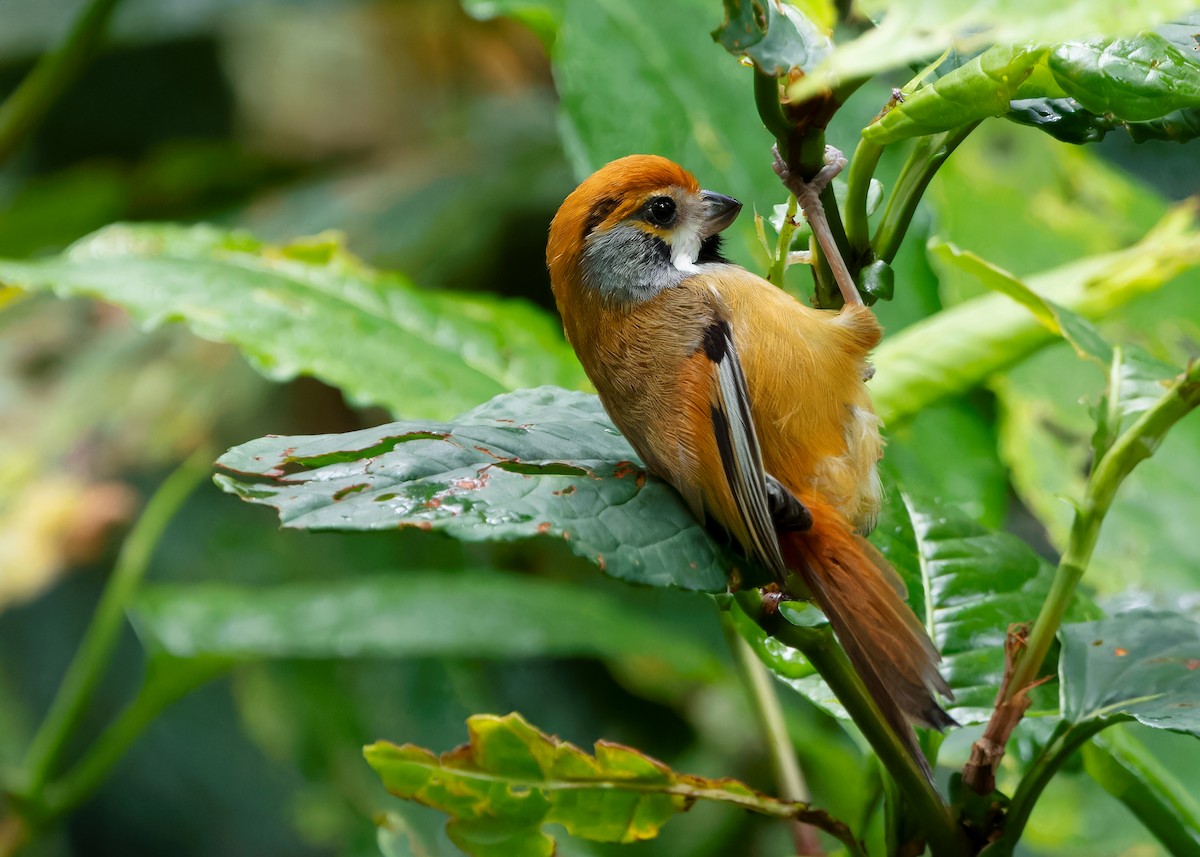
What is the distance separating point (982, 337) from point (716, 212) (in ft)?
1.74

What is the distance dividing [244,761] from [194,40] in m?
2.96

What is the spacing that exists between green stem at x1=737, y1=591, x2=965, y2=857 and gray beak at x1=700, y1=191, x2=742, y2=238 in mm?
682

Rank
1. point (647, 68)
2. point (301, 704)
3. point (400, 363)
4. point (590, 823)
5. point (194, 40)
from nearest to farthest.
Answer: point (590, 823)
point (400, 363)
point (647, 68)
point (301, 704)
point (194, 40)

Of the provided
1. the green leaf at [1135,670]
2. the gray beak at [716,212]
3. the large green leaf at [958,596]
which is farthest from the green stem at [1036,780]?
the gray beak at [716,212]

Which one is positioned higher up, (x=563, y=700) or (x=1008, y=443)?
(x=1008, y=443)

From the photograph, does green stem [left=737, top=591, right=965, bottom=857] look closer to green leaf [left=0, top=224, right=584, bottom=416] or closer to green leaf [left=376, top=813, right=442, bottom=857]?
green leaf [left=376, top=813, right=442, bottom=857]

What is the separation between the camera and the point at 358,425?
11.3 feet

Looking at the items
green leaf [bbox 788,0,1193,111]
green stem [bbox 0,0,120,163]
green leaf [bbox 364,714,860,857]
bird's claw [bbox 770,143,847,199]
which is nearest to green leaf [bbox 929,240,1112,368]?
bird's claw [bbox 770,143,847,199]

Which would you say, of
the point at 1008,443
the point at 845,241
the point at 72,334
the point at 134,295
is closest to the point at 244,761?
the point at 72,334

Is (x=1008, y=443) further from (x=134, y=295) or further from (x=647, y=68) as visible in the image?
(x=134, y=295)

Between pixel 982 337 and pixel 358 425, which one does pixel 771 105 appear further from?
pixel 358 425

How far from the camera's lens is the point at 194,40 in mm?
4711

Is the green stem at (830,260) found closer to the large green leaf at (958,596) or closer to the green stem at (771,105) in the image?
the green stem at (771,105)

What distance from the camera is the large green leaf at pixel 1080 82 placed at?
2.48ft
